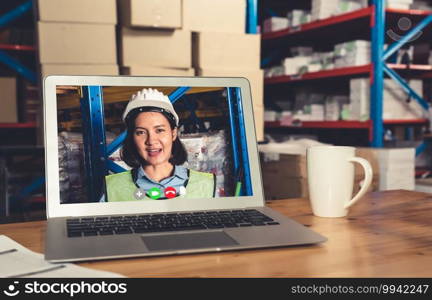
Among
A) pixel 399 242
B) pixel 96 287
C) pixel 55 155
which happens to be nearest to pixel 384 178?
pixel 399 242

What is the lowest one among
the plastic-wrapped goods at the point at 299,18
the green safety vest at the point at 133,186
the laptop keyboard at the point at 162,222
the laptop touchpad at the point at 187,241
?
the laptop touchpad at the point at 187,241

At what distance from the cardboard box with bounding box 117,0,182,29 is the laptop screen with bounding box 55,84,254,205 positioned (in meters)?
1.30

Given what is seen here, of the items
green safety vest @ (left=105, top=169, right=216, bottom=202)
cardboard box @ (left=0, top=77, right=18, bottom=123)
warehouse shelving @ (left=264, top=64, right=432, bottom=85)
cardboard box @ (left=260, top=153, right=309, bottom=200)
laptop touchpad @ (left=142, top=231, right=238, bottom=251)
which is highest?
warehouse shelving @ (left=264, top=64, right=432, bottom=85)

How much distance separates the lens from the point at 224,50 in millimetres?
2207

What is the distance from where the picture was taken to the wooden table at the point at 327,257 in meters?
0.52

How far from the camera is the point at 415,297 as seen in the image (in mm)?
483

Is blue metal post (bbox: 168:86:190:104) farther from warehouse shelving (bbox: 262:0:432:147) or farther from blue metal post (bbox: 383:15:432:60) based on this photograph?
blue metal post (bbox: 383:15:432:60)

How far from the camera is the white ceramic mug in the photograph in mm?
792

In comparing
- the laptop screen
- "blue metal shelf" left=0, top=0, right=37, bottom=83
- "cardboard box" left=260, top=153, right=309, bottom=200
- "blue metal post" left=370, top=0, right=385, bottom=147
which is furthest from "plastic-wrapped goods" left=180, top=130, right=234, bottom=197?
"blue metal shelf" left=0, top=0, right=37, bottom=83

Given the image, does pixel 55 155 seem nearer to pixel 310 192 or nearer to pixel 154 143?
pixel 154 143

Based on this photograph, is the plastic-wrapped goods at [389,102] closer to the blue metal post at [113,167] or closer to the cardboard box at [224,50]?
the cardboard box at [224,50]

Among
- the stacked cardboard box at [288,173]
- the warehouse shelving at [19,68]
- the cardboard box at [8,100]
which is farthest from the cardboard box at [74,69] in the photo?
the cardboard box at [8,100]

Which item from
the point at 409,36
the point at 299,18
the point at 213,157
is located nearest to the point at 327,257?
the point at 213,157

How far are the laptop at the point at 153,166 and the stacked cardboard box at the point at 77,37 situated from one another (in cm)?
130
